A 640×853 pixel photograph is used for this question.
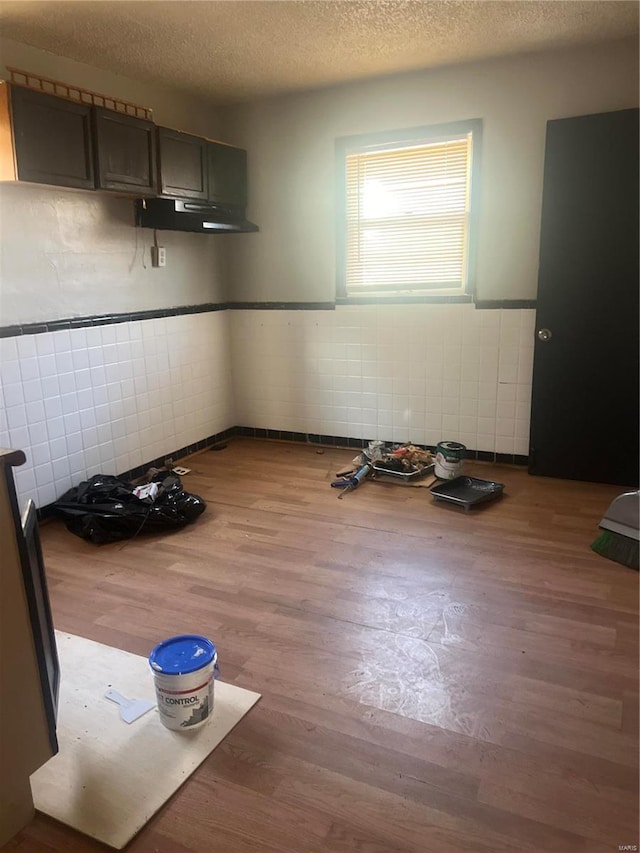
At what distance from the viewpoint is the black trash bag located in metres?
3.15

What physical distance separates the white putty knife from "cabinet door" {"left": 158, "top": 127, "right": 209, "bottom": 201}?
2.81 meters

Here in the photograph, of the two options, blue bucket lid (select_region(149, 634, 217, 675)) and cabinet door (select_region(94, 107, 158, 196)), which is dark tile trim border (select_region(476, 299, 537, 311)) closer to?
cabinet door (select_region(94, 107, 158, 196))

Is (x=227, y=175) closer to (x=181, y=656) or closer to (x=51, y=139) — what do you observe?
(x=51, y=139)

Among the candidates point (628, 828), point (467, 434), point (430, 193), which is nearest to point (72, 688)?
point (628, 828)

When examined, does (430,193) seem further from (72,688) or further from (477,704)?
(72,688)

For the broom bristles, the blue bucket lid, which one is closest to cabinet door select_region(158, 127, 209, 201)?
the blue bucket lid

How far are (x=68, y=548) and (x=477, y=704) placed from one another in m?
2.12

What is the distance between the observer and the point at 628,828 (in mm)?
1485

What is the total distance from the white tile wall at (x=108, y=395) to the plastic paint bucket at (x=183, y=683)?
181 cm

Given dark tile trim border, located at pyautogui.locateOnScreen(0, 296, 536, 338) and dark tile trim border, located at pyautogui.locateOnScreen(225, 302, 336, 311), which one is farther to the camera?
dark tile trim border, located at pyautogui.locateOnScreen(225, 302, 336, 311)

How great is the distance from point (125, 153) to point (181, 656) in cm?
272

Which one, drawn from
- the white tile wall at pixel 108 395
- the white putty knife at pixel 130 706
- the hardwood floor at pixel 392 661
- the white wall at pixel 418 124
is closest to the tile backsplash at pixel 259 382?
the white tile wall at pixel 108 395

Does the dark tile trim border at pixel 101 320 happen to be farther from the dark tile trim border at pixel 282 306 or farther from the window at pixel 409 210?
the window at pixel 409 210

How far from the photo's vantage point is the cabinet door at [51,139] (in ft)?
9.20
